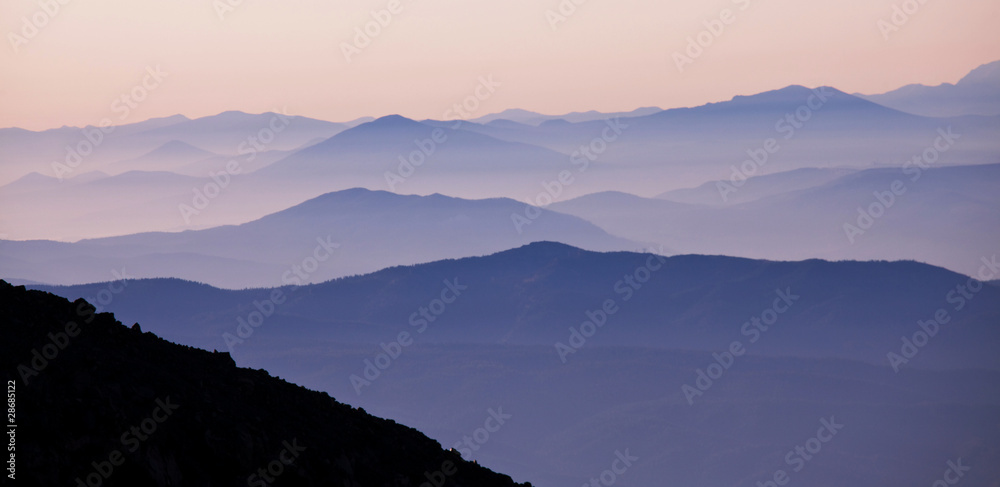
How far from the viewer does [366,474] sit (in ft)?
60.8

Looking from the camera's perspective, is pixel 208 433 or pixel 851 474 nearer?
pixel 208 433

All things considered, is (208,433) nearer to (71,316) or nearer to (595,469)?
(71,316)

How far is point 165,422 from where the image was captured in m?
17.0

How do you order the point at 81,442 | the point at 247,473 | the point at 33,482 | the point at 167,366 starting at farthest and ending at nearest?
1. the point at 167,366
2. the point at 247,473
3. the point at 81,442
4. the point at 33,482

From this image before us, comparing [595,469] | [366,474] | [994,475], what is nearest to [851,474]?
[994,475]

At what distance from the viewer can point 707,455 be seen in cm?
19925

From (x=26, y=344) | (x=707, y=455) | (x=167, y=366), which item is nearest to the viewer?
(x=26, y=344)

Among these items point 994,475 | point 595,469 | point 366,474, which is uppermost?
point 366,474

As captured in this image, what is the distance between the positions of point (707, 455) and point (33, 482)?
194099 millimetres

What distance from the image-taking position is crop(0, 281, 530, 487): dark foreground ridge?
15.6 meters

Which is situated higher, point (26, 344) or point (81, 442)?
point (26, 344)

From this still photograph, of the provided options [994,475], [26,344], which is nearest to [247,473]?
[26,344]

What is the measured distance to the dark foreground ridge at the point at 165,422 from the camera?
15555mm

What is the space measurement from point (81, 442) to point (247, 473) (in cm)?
268
